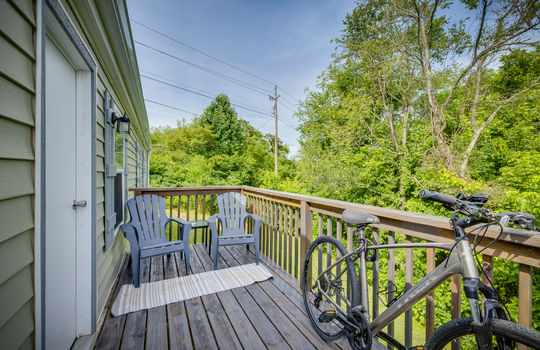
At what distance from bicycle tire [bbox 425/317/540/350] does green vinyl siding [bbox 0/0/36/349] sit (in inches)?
59.6

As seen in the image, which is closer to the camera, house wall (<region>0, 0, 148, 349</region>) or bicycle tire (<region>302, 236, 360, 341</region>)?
house wall (<region>0, 0, 148, 349</region>)

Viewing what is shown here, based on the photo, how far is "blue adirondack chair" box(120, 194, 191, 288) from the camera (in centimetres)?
248

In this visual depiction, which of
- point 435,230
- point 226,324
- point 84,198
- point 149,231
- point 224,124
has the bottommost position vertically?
point 226,324

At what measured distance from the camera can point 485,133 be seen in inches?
303

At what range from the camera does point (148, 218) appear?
3.00m

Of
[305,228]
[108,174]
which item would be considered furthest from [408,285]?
[108,174]

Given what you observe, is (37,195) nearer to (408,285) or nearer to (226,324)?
(226,324)

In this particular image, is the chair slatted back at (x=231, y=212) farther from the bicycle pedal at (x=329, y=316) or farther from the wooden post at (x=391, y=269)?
the wooden post at (x=391, y=269)

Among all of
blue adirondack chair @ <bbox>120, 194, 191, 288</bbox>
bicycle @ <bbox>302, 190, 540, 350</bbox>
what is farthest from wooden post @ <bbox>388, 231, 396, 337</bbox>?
blue adirondack chair @ <bbox>120, 194, 191, 288</bbox>

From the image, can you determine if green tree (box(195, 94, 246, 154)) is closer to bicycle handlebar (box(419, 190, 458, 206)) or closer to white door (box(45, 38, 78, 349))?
white door (box(45, 38, 78, 349))

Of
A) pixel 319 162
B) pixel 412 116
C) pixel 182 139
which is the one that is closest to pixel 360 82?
pixel 412 116

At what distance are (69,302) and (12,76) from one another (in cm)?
140

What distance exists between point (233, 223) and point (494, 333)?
290cm

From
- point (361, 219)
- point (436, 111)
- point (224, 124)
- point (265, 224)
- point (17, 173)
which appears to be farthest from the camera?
point (224, 124)
